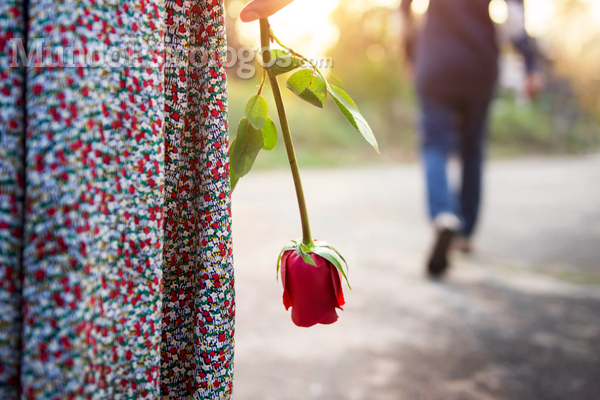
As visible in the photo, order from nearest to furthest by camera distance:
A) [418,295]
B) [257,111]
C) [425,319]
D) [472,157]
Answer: [257,111]
[425,319]
[418,295]
[472,157]

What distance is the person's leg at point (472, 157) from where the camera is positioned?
7.17ft

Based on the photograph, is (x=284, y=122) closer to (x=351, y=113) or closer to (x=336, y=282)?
(x=351, y=113)

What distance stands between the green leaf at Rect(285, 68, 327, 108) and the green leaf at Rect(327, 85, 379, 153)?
0.01 meters

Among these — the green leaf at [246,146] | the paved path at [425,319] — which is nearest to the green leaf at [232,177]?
the green leaf at [246,146]

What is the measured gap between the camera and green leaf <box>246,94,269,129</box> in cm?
46

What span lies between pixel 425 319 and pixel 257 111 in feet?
4.26

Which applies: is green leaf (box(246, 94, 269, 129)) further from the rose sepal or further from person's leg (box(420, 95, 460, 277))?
person's leg (box(420, 95, 460, 277))

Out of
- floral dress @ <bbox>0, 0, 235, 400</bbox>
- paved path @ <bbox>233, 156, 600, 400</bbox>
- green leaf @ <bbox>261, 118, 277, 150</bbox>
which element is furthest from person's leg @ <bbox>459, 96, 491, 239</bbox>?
floral dress @ <bbox>0, 0, 235, 400</bbox>

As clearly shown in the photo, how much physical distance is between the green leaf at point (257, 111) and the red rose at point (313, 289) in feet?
0.48

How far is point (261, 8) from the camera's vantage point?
17.5 inches

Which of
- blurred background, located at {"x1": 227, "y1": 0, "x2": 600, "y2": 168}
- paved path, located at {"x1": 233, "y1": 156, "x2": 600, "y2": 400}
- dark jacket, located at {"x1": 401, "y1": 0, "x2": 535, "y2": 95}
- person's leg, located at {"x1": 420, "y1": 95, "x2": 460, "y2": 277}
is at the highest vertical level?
blurred background, located at {"x1": 227, "y1": 0, "x2": 600, "y2": 168}

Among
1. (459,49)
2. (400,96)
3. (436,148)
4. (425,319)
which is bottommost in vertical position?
(425,319)

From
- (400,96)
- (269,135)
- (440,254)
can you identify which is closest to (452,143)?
(440,254)

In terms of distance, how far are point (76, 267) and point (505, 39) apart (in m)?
2.63
